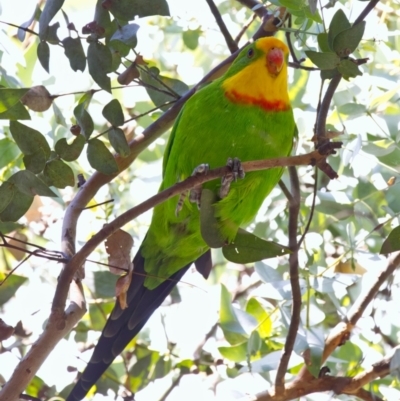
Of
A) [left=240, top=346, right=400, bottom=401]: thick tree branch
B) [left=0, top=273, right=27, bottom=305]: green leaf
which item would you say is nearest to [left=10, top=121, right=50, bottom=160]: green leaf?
[left=0, top=273, right=27, bottom=305]: green leaf

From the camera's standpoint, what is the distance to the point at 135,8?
135 centimetres

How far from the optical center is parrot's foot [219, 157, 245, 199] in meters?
1.42

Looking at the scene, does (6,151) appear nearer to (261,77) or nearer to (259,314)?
(261,77)

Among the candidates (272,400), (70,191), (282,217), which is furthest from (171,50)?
(272,400)

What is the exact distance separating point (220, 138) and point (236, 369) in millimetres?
740

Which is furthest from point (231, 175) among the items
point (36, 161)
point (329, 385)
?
point (329, 385)

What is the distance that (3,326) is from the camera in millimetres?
1280

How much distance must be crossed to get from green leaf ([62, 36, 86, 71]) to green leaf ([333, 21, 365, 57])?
56 cm

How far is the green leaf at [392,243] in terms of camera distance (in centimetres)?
132

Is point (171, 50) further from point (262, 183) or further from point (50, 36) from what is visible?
point (50, 36)

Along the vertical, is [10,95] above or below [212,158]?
below

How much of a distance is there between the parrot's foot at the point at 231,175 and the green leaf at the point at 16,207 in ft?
1.44

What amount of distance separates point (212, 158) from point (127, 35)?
1.70 ft

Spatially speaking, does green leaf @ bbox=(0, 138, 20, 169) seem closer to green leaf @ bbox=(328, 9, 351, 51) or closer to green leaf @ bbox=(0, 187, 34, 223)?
green leaf @ bbox=(0, 187, 34, 223)
